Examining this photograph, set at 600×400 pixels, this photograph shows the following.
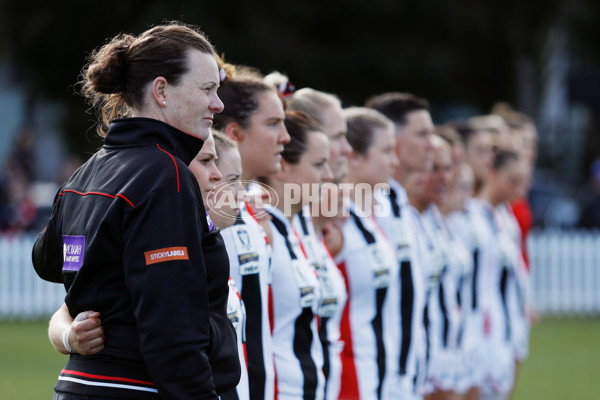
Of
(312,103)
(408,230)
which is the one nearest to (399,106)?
(408,230)

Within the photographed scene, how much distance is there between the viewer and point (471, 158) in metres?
9.27

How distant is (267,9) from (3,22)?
5194 mm

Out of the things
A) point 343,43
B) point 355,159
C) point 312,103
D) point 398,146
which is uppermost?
point 343,43

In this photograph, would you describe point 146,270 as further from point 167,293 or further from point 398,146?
point 398,146

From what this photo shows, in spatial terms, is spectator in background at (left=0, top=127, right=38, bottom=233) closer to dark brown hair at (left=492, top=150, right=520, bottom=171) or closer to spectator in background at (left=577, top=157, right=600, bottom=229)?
dark brown hair at (left=492, top=150, right=520, bottom=171)

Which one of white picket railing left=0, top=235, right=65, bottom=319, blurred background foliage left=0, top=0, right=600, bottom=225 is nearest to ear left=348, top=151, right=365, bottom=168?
white picket railing left=0, top=235, right=65, bottom=319

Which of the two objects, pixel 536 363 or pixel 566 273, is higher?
pixel 566 273

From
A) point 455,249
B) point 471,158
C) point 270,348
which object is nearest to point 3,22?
point 471,158

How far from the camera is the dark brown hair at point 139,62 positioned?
315 cm

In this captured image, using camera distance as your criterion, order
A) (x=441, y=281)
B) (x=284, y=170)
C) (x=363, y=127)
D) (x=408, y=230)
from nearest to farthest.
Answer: (x=284, y=170) → (x=363, y=127) → (x=408, y=230) → (x=441, y=281)

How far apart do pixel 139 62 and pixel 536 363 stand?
31.2 ft

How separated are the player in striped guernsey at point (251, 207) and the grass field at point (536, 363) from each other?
16.5ft

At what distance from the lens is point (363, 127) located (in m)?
6.33

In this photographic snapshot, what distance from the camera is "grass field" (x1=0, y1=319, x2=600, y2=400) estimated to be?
9586 millimetres
